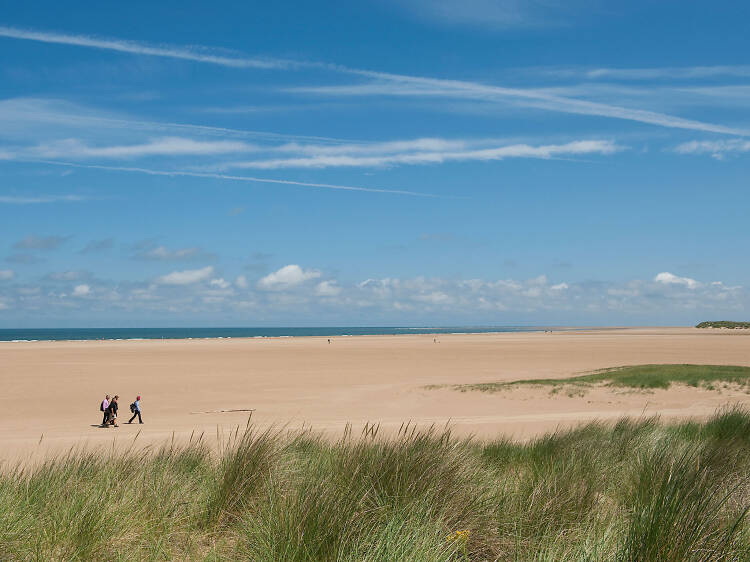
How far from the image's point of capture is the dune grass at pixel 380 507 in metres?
4.49

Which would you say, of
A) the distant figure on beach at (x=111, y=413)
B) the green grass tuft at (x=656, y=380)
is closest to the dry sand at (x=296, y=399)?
the distant figure on beach at (x=111, y=413)

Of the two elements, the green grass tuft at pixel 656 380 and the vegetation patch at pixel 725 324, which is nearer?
the green grass tuft at pixel 656 380

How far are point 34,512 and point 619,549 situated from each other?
15.9 feet

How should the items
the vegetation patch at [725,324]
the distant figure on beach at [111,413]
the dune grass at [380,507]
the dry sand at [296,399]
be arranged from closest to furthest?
the dune grass at [380,507] → the dry sand at [296,399] → the distant figure on beach at [111,413] → the vegetation patch at [725,324]

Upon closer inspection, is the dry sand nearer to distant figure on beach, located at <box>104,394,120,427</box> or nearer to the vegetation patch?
distant figure on beach, located at <box>104,394,120,427</box>

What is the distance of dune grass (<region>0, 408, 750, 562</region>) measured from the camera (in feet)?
14.7

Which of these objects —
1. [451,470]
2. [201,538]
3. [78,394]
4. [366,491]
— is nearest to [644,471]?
[451,470]

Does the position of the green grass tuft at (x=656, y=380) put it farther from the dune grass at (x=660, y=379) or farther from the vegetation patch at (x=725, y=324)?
the vegetation patch at (x=725, y=324)

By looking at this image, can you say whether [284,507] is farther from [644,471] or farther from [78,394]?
[78,394]

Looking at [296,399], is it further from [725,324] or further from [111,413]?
[725,324]

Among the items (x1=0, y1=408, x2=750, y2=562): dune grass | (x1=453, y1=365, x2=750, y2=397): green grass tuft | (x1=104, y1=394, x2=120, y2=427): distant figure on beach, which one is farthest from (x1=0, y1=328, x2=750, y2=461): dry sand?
(x1=0, y1=408, x2=750, y2=562): dune grass

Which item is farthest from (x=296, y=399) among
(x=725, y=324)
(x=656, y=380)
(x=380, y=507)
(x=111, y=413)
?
(x=725, y=324)

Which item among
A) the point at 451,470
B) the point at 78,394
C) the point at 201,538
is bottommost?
the point at 78,394

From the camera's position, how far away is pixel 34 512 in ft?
18.3
